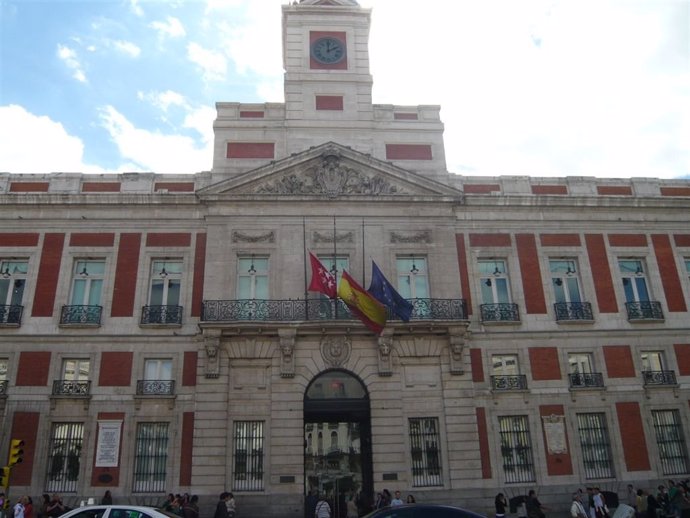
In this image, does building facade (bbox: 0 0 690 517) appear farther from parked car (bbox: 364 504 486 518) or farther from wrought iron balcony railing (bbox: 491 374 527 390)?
parked car (bbox: 364 504 486 518)

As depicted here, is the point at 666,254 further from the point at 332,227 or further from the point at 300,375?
the point at 300,375

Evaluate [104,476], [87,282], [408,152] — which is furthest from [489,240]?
[104,476]

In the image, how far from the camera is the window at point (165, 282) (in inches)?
888

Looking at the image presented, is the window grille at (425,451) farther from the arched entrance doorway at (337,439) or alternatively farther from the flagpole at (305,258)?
the flagpole at (305,258)

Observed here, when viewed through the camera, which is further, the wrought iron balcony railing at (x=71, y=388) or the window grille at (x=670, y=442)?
the window grille at (x=670, y=442)

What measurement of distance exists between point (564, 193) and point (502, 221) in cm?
339

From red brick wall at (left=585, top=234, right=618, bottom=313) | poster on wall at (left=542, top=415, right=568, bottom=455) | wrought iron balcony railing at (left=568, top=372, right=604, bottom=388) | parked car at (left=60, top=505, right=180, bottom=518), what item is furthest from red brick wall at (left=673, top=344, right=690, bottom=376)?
parked car at (left=60, top=505, right=180, bottom=518)

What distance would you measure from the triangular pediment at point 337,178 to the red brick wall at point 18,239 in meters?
8.71

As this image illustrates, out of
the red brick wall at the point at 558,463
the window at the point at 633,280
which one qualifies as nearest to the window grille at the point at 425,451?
the red brick wall at the point at 558,463

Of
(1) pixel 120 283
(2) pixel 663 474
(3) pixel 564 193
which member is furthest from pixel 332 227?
(2) pixel 663 474

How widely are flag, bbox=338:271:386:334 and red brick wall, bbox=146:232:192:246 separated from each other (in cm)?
740

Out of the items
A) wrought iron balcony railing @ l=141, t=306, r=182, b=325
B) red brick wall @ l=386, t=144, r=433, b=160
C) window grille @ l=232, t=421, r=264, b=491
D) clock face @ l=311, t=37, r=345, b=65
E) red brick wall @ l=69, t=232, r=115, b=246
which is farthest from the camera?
clock face @ l=311, t=37, r=345, b=65

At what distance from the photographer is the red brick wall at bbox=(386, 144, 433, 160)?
25281 mm

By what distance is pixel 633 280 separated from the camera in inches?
957
